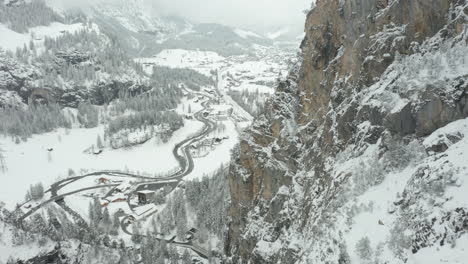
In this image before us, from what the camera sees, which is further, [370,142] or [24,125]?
[24,125]

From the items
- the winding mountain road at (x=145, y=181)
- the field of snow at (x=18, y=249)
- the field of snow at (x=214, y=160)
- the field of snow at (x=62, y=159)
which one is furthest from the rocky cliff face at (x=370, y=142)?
Result: the field of snow at (x=62, y=159)

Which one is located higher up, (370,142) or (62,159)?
(370,142)

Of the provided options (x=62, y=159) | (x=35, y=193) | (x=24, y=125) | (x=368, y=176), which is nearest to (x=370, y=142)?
(x=368, y=176)

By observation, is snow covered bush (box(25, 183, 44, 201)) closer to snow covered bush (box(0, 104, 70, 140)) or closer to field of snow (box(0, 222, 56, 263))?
field of snow (box(0, 222, 56, 263))

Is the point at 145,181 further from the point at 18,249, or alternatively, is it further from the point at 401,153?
the point at 401,153

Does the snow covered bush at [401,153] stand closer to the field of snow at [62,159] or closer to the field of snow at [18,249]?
the field of snow at [18,249]

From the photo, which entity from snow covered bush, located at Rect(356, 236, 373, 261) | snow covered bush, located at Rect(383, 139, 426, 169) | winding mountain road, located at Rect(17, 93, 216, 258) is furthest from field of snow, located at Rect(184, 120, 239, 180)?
snow covered bush, located at Rect(356, 236, 373, 261)

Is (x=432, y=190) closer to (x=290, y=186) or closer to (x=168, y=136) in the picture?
(x=290, y=186)

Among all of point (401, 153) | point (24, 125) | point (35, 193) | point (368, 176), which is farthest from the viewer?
point (24, 125)

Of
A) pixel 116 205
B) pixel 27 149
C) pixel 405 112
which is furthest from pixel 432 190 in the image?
pixel 27 149
